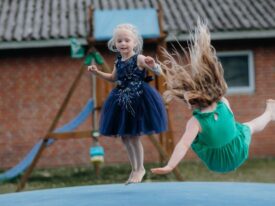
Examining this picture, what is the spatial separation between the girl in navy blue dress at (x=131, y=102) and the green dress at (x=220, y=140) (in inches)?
26.8

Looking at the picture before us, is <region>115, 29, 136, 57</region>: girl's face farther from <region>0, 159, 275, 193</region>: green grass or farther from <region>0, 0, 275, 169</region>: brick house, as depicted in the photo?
<region>0, 0, 275, 169</region>: brick house

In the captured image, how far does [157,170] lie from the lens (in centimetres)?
449

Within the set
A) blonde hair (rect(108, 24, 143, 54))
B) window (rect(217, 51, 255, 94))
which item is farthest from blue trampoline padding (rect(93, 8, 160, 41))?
window (rect(217, 51, 255, 94))

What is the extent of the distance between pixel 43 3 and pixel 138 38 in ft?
35.3

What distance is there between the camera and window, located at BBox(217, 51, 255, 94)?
51.0ft

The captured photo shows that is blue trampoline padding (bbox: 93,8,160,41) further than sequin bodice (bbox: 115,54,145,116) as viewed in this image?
Yes

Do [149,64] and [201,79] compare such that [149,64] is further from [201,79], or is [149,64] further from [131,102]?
[201,79]

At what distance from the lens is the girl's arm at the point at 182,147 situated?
4500 millimetres

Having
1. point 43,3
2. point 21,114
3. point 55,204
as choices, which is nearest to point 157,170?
point 55,204

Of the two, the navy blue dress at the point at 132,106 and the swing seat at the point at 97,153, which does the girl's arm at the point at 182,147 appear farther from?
the swing seat at the point at 97,153

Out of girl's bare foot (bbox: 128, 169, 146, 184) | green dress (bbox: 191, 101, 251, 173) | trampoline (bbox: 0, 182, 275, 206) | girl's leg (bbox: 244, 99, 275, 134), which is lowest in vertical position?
trampoline (bbox: 0, 182, 275, 206)

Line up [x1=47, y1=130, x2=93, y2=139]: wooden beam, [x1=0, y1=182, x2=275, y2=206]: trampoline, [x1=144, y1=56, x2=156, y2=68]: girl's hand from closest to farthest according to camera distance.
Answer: [x1=0, y1=182, x2=275, y2=206]: trampoline, [x1=144, y1=56, x2=156, y2=68]: girl's hand, [x1=47, y1=130, x2=93, y2=139]: wooden beam

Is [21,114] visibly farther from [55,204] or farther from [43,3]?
[55,204]

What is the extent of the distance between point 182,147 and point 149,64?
110 cm
